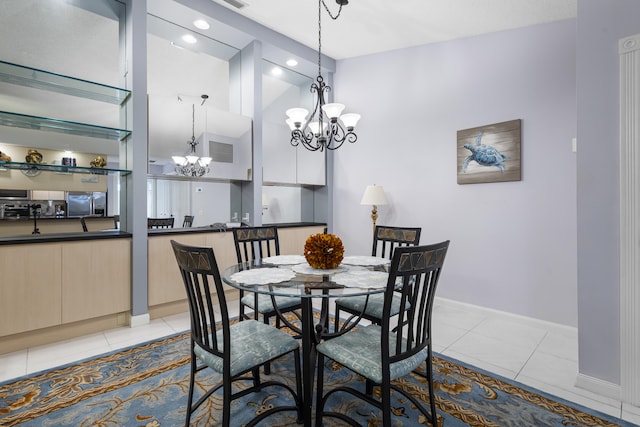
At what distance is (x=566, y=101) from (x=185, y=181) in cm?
406

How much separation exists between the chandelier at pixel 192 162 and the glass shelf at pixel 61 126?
1.94ft

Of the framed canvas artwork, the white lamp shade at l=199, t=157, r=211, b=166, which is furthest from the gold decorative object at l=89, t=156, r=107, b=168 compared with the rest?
the framed canvas artwork

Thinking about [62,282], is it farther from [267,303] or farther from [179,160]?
[267,303]

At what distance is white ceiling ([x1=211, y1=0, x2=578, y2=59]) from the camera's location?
9.78ft

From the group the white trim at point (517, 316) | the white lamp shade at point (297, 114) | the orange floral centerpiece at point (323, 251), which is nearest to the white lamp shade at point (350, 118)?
the white lamp shade at point (297, 114)

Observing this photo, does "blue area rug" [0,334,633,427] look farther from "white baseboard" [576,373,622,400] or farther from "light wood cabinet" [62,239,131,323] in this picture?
"light wood cabinet" [62,239,131,323]

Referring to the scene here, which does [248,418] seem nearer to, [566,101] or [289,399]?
[289,399]

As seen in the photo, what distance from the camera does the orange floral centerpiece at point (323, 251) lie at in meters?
2.04

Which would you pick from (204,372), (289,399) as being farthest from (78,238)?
(289,399)

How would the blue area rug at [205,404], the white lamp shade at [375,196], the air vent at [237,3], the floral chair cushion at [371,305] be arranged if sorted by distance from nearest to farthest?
the blue area rug at [205,404]
the floral chair cushion at [371,305]
the air vent at [237,3]
the white lamp shade at [375,196]

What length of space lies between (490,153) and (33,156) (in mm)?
4419

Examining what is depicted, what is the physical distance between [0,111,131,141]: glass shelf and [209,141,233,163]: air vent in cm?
91

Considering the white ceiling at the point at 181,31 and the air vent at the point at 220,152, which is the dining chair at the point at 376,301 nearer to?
the air vent at the point at 220,152

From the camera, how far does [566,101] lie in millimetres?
2928
